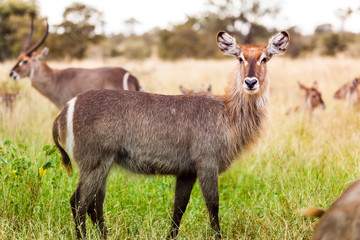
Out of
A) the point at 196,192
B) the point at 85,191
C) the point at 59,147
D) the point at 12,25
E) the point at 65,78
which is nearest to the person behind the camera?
the point at 85,191

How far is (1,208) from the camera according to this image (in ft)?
10.6

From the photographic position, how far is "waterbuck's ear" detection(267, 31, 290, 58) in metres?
3.50

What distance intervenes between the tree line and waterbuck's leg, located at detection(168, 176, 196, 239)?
19.8m

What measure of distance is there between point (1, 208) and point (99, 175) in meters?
0.89

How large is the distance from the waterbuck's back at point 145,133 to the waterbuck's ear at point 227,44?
2.22 feet

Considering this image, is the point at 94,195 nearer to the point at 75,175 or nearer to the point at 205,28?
the point at 75,175

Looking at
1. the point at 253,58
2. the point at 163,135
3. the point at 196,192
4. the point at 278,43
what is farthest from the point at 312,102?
the point at 163,135

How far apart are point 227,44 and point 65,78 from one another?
165 inches

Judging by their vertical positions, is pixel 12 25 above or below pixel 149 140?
below

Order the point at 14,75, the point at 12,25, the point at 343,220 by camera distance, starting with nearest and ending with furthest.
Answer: the point at 343,220
the point at 14,75
the point at 12,25

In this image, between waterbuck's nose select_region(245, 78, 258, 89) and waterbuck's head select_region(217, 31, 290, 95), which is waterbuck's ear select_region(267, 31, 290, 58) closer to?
waterbuck's head select_region(217, 31, 290, 95)

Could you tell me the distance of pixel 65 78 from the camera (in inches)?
277

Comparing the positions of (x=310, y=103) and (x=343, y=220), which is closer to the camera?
(x=343, y=220)

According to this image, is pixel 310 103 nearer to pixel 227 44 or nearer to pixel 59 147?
pixel 227 44
